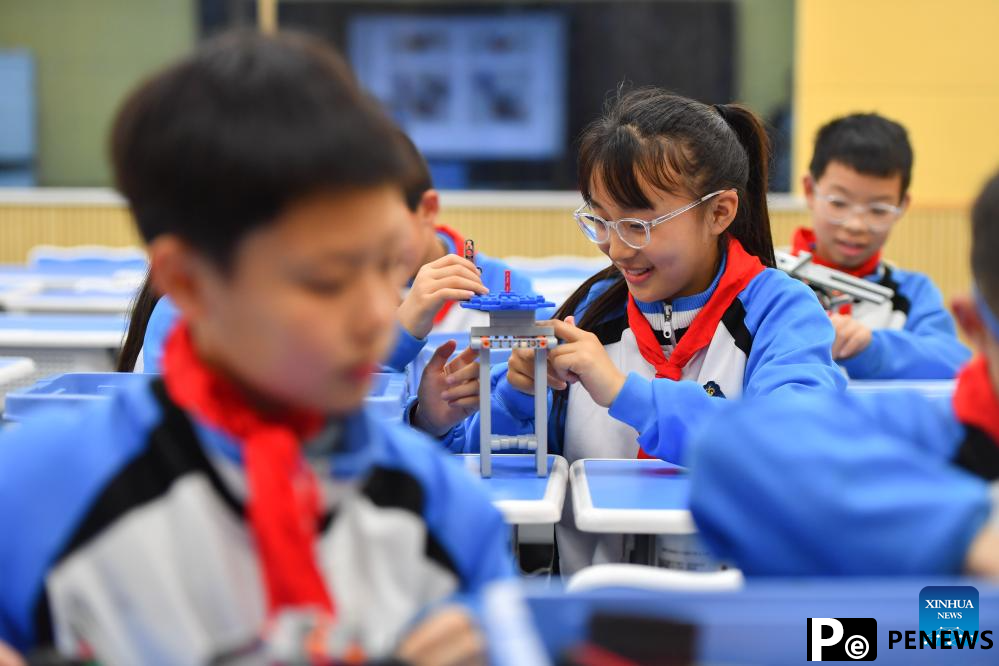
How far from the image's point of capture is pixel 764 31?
654 centimetres

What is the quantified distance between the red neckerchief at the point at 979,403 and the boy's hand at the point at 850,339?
1773 millimetres

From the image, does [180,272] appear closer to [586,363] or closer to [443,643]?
[443,643]

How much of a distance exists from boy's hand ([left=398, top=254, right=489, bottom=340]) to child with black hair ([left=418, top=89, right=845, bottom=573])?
168 mm

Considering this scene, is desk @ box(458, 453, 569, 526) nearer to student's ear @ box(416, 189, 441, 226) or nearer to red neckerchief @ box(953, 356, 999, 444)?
red neckerchief @ box(953, 356, 999, 444)

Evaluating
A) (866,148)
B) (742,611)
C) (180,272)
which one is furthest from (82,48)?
(742,611)

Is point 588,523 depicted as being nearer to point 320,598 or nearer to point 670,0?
point 320,598

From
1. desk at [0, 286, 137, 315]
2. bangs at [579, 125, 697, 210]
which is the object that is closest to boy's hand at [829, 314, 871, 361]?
bangs at [579, 125, 697, 210]

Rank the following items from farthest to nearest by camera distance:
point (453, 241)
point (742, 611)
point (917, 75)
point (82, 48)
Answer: point (82, 48), point (917, 75), point (453, 241), point (742, 611)

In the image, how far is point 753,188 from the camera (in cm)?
223

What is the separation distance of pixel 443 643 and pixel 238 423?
0.22 metres

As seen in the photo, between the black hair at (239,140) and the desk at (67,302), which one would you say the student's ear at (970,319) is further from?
the desk at (67,302)

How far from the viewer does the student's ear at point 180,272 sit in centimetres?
87

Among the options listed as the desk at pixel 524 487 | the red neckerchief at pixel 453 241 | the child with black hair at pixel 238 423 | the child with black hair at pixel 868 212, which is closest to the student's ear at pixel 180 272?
the child with black hair at pixel 238 423

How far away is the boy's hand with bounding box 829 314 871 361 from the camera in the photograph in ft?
9.02
